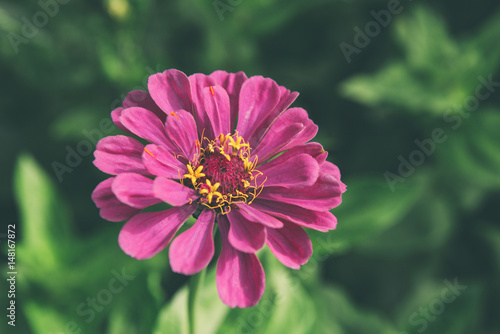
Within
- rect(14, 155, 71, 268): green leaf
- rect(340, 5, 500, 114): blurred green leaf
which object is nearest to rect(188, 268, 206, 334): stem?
rect(14, 155, 71, 268): green leaf

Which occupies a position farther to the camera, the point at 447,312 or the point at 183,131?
the point at 447,312

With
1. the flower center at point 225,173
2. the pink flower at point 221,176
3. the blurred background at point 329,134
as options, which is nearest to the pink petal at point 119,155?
the pink flower at point 221,176

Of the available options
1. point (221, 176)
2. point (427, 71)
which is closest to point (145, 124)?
point (221, 176)

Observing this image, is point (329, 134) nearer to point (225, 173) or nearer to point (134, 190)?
point (225, 173)

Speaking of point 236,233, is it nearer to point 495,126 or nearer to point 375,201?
point 375,201

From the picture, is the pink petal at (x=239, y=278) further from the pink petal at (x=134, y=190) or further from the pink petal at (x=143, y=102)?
the pink petal at (x=143, y=102)
